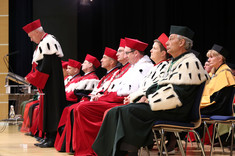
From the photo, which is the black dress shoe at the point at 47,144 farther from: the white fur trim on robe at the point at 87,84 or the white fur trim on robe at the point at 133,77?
the white fur trim on robe at the point at 133,77

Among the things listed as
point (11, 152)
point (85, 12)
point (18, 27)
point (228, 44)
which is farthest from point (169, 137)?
point (18, 27)

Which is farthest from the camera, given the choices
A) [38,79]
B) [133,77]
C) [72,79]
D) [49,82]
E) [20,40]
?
[20,40]

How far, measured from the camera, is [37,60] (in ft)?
16.6

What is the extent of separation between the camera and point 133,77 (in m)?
4.17

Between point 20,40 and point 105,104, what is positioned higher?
point 20,40

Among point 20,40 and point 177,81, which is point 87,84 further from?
point 20,40

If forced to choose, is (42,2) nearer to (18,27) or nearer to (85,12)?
(18,27)

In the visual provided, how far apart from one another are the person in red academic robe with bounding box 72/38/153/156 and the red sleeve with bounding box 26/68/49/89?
2.97 ft

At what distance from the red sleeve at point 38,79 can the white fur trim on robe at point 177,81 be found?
7.29ft

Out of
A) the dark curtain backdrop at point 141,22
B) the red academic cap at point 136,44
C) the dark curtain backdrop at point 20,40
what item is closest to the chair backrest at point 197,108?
the red academic cap at point 136,44

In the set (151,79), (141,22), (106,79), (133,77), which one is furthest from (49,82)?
(141,22)

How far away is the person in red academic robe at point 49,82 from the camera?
496 centimetres

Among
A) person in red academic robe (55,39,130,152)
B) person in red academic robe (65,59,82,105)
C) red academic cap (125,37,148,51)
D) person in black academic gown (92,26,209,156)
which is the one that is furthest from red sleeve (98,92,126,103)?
person in red academic robe (65,59,82,105)

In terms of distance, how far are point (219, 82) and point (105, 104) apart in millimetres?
1264
